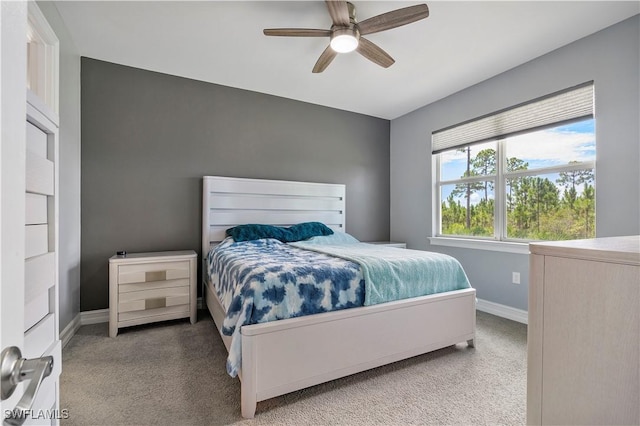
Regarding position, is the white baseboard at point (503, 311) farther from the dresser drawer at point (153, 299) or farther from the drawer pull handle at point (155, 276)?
the drawer pull handle at point (155, 276)

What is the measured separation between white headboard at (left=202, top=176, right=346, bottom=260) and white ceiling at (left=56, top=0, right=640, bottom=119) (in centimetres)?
115

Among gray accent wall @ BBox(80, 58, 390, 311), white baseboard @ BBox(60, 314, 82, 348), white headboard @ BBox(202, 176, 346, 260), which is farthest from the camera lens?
white headboard @ BBox(202, 176, 346, 260)

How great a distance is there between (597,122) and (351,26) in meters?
2.13

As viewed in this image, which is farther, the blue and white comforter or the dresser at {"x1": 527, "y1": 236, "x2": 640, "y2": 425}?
the blue and white comforter

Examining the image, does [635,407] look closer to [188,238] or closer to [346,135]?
[188,238]

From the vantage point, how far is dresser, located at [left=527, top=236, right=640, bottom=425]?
56 centimetres

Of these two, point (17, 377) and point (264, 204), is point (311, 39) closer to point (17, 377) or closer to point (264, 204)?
point (264, 204)

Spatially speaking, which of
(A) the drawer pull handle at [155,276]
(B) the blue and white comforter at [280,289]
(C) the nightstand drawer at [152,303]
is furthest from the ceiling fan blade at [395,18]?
(C) the nightstand drawer at [152,303]

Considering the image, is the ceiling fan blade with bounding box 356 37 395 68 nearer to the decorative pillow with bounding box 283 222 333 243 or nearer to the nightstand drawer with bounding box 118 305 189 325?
the decorative pillow with bounding box 283 222 333 243

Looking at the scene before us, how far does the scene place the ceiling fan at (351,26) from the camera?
1.79m

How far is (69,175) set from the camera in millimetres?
2467

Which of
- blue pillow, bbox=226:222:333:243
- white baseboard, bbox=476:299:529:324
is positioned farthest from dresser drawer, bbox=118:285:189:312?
white baseboard, bbox=476:299:529:324

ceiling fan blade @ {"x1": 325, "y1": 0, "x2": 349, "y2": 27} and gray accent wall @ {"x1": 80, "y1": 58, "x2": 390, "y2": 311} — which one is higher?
ceiling fan blade @ {"x1": 325, "y1": 0, "x2": 349, "y2": 27}

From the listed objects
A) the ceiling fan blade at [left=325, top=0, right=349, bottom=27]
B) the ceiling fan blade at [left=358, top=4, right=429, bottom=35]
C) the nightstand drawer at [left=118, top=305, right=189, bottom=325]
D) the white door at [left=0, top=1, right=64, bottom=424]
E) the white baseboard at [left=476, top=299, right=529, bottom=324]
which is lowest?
the white baseboard at [left=476, top=299, right=529, bottom=324]
